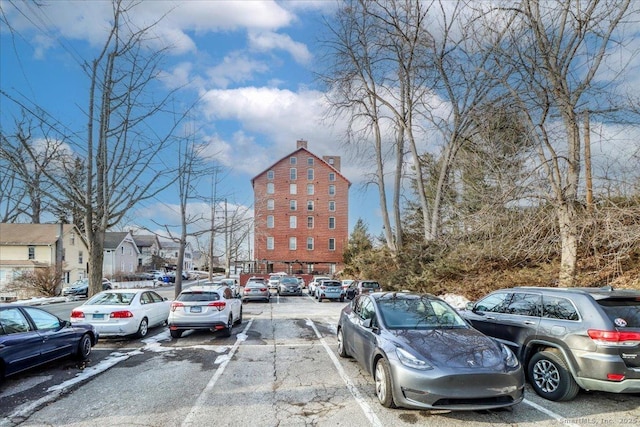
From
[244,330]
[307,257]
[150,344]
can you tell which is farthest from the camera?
[307,257]

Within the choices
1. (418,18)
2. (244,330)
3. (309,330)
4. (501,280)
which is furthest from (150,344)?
(418,18)

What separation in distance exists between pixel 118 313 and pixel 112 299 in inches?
36.2

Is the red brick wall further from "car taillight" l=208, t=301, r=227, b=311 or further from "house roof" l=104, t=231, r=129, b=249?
"car taillight" l=208, t=301, r=227, b=311

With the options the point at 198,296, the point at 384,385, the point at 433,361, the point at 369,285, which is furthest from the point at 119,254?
the point at 433,361

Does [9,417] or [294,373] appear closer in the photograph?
[9,417]

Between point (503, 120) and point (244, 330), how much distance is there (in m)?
13.5

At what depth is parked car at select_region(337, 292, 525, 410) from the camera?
16.7ft

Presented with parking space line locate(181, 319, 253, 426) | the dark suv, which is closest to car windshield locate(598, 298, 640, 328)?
the dark suv

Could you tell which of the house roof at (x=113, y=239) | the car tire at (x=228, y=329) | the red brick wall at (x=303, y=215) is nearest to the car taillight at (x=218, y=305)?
the car tire at (x=228, y=329)

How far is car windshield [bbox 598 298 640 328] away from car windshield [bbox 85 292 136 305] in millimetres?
10585

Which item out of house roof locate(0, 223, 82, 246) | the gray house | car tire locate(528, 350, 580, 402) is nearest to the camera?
car tire locate(528, 350, 580, 402)

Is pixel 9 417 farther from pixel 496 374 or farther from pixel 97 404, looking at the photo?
pixel 496 374

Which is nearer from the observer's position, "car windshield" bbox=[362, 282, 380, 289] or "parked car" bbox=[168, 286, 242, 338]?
"parked car" bbox=[168, 286, 242, 338]

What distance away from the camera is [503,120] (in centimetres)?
1836
